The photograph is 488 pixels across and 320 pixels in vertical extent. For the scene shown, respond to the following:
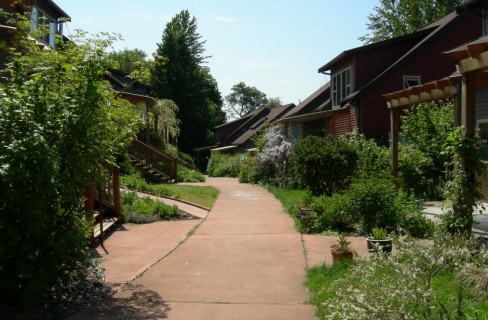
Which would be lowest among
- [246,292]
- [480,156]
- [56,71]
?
[246,292]

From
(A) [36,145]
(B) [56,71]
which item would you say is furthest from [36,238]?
(B) [56,71]

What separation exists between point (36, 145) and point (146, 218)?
7587 mm

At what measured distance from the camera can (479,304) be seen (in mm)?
4844

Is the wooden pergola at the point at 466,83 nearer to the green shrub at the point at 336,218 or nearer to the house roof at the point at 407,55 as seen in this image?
the green shrub at the point at 336,218

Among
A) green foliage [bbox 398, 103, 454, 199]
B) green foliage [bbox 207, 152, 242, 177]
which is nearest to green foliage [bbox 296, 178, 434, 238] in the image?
green foliage [bbox 398, 103, 454, 199]

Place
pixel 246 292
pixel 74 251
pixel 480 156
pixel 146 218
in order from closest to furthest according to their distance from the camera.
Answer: pixel 74 251 → pixel 246 292 → pixel 480 156 → pixel 146 218

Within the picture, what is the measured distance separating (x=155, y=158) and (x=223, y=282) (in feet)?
61.9

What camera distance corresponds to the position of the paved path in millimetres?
5715

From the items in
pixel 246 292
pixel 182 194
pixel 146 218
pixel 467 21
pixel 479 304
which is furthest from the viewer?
pixel 467 21

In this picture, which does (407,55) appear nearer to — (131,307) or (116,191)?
(116,191)

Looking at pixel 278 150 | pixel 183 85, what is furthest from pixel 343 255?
pixel 183 85

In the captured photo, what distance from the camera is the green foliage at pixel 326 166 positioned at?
14.5 m

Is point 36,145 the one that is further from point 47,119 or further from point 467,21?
point 467,21

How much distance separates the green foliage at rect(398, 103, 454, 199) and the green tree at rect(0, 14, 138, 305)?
12321mm
